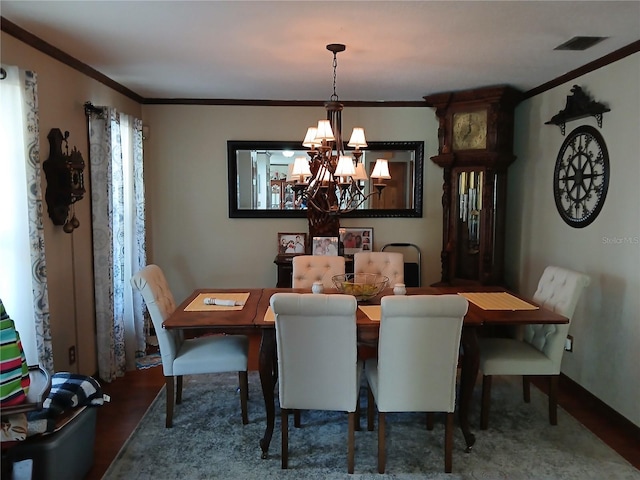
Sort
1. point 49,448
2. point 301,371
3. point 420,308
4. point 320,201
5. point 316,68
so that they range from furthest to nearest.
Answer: point 320,201 → point 316,68 → point 301,371 → point 420,308 → point 49,448

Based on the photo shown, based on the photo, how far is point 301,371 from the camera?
2.50 meters

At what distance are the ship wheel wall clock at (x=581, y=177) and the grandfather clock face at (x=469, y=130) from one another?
754mm

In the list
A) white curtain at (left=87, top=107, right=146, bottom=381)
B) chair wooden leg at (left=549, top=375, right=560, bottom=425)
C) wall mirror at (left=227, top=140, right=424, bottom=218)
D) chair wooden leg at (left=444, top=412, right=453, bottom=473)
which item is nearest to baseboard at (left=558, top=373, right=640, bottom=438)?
chair wooden leg at (left=549, top=375, right=560, bottom=425)

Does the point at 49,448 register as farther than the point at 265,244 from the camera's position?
No

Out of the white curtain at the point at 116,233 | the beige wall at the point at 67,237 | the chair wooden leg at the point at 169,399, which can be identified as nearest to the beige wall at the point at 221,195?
the white curtain at the point at 116,233

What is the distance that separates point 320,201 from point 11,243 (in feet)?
8.27

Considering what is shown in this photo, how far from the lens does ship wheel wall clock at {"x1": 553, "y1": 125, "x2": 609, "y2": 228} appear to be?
3266 mm

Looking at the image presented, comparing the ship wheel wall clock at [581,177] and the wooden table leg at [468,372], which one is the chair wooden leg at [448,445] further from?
the ship wheel wall clock at [581,177]

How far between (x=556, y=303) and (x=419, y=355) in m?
1.22

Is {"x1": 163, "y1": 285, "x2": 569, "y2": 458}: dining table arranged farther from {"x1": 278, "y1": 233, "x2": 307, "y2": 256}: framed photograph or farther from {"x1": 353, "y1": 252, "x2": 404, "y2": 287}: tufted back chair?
{"x1": 278, "y1": 233, "x2": 307, "y2": 256}: framed photograph

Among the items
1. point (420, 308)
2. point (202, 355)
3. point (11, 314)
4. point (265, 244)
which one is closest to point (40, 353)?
point (11, 314)

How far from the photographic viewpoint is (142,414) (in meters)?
3.19

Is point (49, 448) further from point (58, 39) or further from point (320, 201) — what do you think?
point (320, 201)

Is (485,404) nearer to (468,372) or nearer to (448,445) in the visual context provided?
(468,372)
